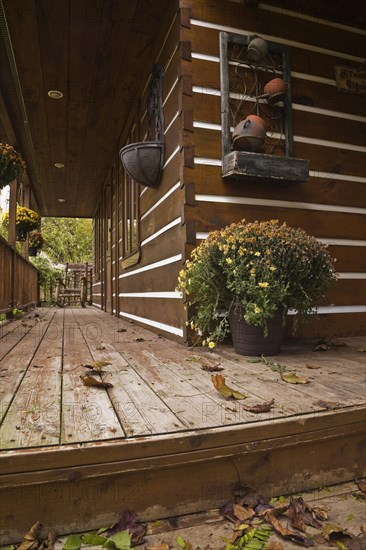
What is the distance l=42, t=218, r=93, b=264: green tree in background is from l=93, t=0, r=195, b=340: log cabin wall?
17491mm

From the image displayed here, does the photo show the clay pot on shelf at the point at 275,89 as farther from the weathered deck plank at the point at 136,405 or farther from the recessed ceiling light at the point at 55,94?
the recessed ceiling light at the point at 55,94

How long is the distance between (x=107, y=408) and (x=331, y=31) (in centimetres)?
346

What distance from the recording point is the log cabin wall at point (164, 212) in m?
2.77

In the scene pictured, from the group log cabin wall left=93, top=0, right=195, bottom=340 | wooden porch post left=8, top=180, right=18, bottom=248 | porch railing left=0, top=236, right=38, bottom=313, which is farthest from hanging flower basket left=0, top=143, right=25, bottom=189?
log cabin wall left=93, top=0, right=195, bottom=340

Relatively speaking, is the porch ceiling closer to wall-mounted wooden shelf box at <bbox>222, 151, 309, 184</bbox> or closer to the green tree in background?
wall-mounted wooden shelf box at <bbox>222, 151, 309, 184</bbox>

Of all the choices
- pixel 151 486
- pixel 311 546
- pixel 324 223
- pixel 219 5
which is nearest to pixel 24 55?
pixel 219 5

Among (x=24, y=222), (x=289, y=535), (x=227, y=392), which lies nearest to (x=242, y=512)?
(x=289, y=535)

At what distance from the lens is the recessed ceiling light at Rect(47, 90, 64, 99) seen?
15.0ft

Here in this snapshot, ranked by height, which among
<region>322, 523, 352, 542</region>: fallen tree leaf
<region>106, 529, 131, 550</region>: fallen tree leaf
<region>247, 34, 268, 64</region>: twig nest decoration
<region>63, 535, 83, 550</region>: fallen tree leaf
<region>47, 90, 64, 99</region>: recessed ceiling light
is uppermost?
<region>47, 90, 64, 99</region>: recessed ceiling light

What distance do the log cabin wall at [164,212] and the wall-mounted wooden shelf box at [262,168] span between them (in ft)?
0.99

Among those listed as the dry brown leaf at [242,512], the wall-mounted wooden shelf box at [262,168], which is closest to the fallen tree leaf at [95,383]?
the dry brown leaf at [242,512]

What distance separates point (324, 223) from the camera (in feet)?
10.3

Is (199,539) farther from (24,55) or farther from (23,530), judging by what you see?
(24,55)

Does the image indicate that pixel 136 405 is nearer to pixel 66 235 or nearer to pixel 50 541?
pixel 50 541
